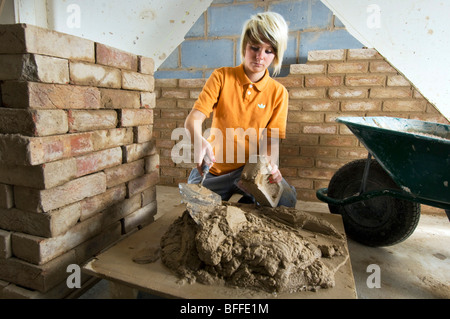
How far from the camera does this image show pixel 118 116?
1.60 metres

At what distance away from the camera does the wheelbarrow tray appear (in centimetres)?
155

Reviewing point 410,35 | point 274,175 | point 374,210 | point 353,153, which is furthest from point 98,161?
point 410,35

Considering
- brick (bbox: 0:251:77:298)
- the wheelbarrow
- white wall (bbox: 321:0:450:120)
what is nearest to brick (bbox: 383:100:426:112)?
white wall (bbox: 321:0:450:120)

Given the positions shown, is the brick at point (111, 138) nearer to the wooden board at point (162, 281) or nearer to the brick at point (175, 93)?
the wooden board at point (162, 281)

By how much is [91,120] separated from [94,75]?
0.23 metres

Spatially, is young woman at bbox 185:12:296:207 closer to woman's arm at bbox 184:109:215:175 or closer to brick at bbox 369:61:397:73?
woman's arm at bbox 184:109:215:175

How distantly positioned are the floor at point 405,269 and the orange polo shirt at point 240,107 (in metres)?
1.14

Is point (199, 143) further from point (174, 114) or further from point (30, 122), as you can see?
point (174, 114)

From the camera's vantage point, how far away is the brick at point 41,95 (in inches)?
44.5

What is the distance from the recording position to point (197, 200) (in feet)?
4.81

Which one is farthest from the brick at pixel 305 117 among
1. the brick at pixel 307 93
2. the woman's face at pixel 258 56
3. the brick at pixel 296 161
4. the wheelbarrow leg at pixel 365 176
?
the woman's face at pixel 258 56

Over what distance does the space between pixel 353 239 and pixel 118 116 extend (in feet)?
6.79

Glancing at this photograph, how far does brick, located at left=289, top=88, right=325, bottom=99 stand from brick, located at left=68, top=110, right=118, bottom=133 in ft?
6.91

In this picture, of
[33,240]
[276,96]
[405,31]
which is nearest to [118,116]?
[33,240]
